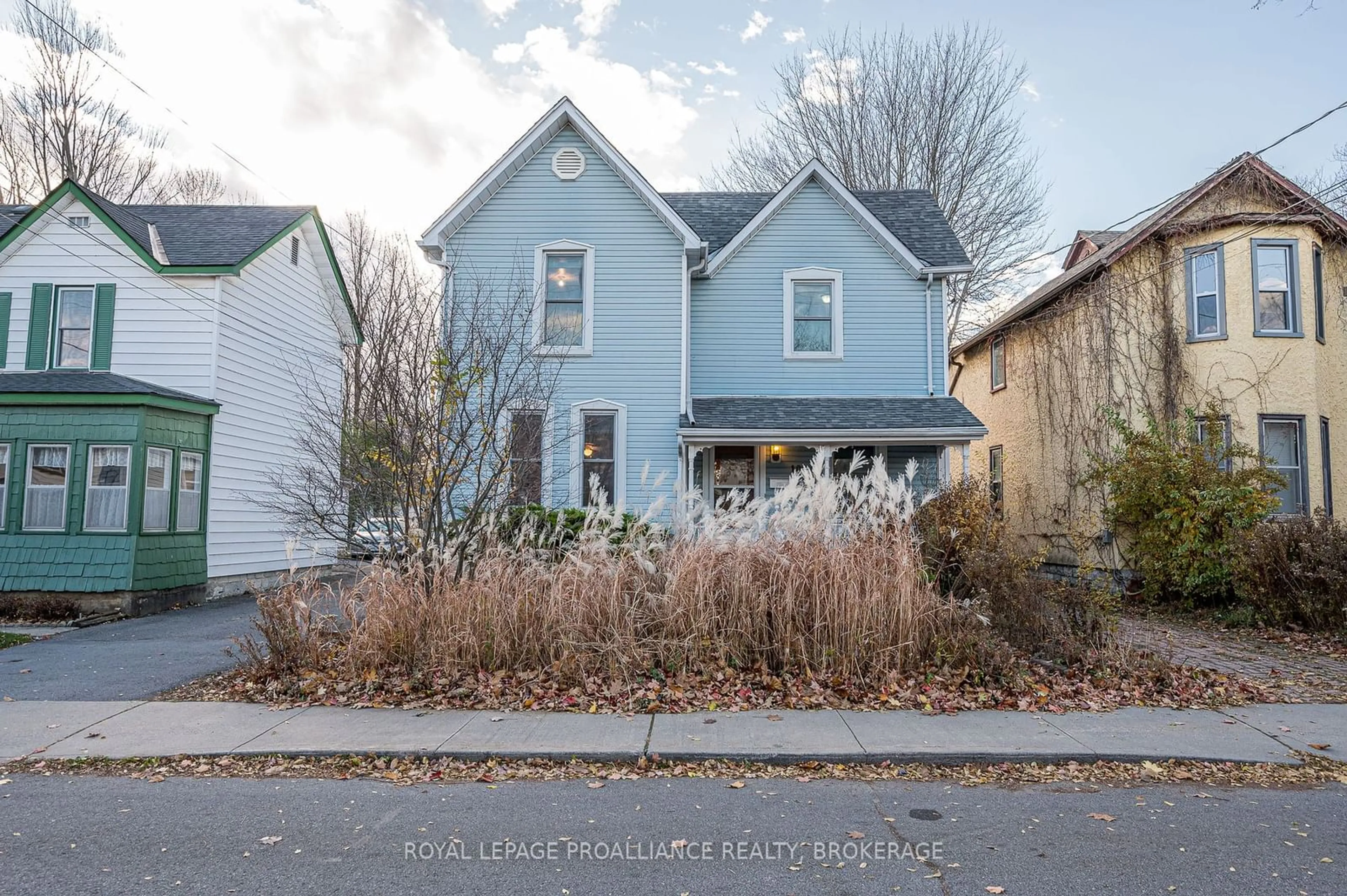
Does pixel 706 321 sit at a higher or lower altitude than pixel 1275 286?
lower

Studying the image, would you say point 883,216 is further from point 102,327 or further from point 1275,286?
point 102,327

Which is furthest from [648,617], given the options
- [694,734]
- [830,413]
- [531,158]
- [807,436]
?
[531,158]

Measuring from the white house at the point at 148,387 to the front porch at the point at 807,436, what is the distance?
6834mm

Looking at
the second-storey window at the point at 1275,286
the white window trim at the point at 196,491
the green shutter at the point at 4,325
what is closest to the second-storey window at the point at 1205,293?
the second-storey window at the point at 1275,286

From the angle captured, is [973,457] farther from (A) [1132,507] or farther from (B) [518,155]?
(B) [518,155]

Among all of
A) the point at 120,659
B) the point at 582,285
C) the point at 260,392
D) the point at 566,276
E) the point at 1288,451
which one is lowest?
the point at 120,659

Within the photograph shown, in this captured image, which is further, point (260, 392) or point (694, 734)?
point (260, 392)

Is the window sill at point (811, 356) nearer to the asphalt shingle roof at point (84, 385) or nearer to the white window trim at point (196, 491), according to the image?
the asphalt shingle roof at point (84, 385)

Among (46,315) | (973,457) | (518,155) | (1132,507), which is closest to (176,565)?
(46,315)

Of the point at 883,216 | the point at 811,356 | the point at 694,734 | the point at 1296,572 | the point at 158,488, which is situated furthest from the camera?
the point at 883,216

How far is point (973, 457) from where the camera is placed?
2167 cm

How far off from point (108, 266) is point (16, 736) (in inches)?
442

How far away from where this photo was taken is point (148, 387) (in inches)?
508

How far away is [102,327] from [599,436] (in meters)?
8.95
